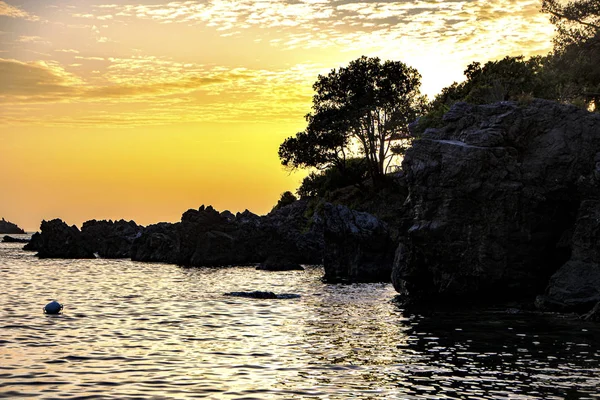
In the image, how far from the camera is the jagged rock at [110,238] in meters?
102

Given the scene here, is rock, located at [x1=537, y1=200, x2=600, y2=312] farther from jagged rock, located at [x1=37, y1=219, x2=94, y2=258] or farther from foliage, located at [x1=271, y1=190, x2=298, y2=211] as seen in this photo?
foliage, located at [x1=271, y1=190, x2=298, y2=211]

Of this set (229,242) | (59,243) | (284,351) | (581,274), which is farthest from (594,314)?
(59,243)

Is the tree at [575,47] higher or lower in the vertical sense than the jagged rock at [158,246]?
higher

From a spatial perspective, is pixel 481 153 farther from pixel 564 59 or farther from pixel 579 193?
pixel 564 59

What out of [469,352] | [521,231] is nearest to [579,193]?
[521,231]

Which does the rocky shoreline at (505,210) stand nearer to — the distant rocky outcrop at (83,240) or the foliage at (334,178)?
the foliage at (334,178)

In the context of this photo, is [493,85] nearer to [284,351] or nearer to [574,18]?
[574,18]

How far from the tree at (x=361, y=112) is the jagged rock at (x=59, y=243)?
3301 cm

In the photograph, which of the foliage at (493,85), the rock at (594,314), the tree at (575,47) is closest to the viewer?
the rock at (594,314)

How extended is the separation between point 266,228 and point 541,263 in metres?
52.6

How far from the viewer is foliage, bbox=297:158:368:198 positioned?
9069 centimetres

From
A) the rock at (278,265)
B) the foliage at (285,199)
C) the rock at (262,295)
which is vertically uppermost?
the foliage at (285,199)

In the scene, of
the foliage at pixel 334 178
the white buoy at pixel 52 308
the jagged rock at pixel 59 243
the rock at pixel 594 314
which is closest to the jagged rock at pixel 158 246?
the jagged rock at pixel 59 243

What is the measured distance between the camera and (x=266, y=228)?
85562 mm
